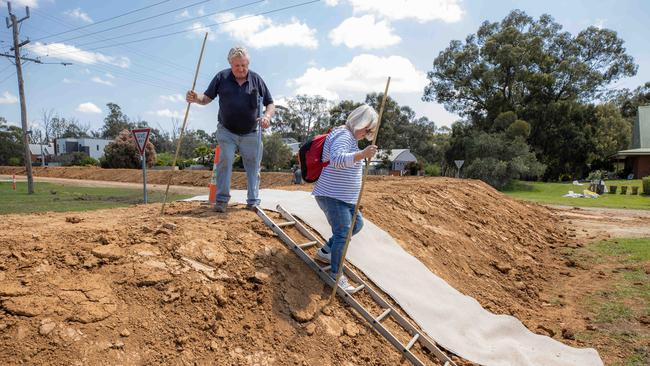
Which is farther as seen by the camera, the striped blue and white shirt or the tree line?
the tree line

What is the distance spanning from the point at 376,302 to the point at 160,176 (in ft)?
98.6

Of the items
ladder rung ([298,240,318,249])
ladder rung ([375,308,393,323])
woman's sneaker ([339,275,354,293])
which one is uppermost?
ladder rung ([298,240,318,249])

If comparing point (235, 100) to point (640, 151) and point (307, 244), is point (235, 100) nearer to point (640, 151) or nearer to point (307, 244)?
point (307, 244)

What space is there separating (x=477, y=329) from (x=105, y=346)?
11.7 ft

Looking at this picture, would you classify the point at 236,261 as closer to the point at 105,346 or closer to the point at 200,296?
the point at 200,296

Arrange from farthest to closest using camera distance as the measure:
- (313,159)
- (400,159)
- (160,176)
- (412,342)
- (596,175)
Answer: (400,159) < (160,176) < (596,175) < (313,159) < (412,342)

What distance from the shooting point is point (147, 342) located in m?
2.77

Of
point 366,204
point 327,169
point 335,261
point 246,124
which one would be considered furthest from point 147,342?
point 366,204

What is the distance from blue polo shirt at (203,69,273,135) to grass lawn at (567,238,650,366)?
14.9 feet

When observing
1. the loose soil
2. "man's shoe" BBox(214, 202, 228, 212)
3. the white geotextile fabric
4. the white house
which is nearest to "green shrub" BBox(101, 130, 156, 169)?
the white house

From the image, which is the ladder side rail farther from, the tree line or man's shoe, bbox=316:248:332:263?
the tree line

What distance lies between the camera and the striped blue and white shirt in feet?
12.1

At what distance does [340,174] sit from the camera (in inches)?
149

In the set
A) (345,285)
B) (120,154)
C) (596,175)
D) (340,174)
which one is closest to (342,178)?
(340,174)
